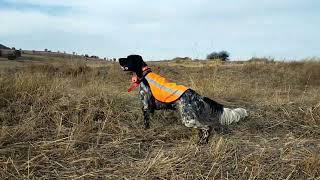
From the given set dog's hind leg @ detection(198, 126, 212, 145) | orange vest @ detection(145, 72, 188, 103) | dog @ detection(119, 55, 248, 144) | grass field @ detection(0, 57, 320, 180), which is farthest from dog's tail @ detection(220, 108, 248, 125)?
orange vest @ detection(145, 72, 188, 103)

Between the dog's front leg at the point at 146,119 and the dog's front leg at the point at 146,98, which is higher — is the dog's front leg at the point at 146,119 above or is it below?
below

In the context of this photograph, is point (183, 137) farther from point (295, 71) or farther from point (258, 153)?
point (295, 71)

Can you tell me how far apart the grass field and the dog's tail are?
0.12 m

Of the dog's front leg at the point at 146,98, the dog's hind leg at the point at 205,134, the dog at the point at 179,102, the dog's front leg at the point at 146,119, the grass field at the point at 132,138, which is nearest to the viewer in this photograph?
the grass field at the point at 132,138

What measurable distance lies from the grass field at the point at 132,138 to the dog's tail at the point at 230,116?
0.40 feet

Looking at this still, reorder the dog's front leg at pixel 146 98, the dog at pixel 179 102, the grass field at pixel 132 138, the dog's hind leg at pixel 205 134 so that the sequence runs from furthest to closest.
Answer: the dog's front leg at pixel 146 98
the dog at pixel 179 102
the dog's hind leg at pixel 205 134
the grass field at pixel 132 138

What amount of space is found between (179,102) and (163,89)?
0.26 meters

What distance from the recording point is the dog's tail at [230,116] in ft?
21.2

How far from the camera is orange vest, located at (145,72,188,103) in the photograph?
609 cm

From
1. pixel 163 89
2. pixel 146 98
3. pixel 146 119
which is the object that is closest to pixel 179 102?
pixel 163 89

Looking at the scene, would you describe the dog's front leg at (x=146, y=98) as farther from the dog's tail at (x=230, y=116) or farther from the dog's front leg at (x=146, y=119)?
the dog's tail at (x=230, y=116)

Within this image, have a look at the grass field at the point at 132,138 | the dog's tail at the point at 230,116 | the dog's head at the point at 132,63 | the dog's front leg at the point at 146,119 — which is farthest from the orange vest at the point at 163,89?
the dog's tail at the point at 230,116

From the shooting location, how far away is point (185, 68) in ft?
50.8

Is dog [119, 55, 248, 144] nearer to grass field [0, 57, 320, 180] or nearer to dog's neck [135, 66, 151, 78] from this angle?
dog's neck [135, 66, 151, 78]
